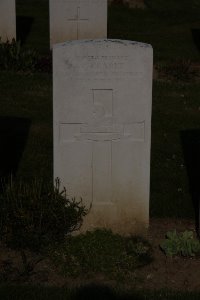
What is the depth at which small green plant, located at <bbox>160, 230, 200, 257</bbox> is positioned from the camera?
6.46 meters

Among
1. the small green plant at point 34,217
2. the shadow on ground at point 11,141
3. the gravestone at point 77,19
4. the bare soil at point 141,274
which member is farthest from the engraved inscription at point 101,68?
the gravestone at point 77,19

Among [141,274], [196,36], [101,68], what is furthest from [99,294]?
[196,36]

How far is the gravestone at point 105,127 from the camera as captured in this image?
6.51 meters

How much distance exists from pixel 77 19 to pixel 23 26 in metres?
4.72

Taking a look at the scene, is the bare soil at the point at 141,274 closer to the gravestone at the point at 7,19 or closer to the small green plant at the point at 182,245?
the small green plant at the point at 182,245

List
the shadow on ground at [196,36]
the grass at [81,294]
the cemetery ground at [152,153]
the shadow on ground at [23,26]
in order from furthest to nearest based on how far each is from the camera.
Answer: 1. the shadow on ground at [23,26]
2. the shadow on ground at [196,36]
3. the cemetery ground at [152,153]
4. the grass at [81,294]

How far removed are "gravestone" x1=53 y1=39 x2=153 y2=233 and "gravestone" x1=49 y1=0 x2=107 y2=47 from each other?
10.3 meters

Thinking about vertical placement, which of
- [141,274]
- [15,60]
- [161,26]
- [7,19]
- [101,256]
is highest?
[7,19]

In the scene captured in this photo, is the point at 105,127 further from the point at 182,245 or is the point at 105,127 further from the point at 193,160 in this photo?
the point at 193,160

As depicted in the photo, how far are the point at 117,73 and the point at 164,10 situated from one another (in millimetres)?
19948

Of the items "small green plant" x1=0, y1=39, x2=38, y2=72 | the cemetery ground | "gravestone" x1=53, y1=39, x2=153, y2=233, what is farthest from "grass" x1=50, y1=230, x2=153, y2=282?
"small green plant" x1=0, y1=39, x2=38, y2=72

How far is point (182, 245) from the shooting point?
6.47 m

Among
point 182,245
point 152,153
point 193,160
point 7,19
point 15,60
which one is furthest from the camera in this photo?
point 7,19

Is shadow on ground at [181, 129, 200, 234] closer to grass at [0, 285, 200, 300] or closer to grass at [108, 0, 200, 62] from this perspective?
grass at [0, 285, 200, 300]
